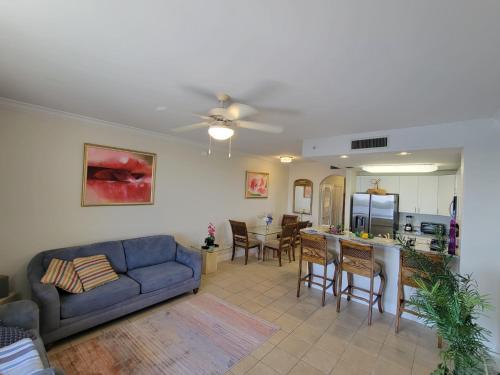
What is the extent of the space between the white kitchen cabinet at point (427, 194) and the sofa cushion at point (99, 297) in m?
5.17

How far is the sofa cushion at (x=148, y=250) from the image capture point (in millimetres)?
3455

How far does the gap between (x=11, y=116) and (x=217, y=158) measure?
3.13 m

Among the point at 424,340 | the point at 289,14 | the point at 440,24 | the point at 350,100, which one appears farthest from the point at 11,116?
the point at 424,340

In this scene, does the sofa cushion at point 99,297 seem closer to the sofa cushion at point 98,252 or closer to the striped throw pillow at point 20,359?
the sofa cushion at point 98,252

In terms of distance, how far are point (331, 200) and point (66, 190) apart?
20.1ft

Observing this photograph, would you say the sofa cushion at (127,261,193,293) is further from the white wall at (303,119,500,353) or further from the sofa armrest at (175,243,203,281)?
the white wall at (303,119,500,353)

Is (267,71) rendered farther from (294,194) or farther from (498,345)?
(294,194)

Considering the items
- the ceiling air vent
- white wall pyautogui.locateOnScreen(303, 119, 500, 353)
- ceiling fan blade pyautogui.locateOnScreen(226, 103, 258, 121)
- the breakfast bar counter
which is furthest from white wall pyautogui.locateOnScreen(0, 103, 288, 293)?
white wall pyautogui.locateOnScreen(303, 119, 500, 353)

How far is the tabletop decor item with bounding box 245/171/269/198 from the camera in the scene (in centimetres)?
583

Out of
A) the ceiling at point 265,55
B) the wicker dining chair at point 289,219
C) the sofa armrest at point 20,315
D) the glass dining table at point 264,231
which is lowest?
the sofa armrest at point 20,315

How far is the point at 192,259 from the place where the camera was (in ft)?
11.9

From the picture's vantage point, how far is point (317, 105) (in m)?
2.41

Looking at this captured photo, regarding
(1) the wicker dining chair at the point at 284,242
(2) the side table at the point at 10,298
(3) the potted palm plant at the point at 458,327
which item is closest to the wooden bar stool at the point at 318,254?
(1) the wicker dining chair at the point at 284,242

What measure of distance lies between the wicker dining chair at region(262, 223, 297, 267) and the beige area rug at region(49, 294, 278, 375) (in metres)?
2.07
